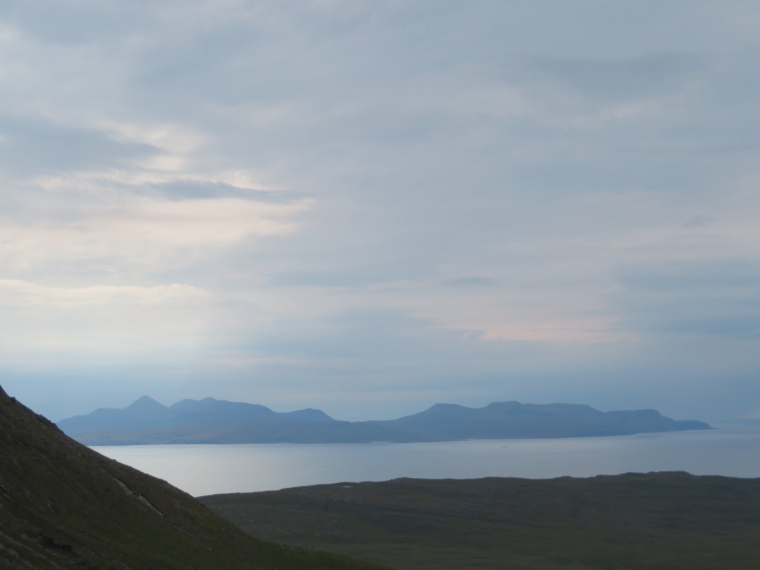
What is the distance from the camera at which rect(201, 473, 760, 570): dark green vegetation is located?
371 feet

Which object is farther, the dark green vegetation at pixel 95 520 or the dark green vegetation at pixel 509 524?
the dark green vegetation at pixel 509 524

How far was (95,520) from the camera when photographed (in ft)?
151

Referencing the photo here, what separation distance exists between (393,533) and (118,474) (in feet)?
275

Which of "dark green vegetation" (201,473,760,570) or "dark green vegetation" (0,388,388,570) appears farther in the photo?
"dark green vegetation" (201,473,760,570)

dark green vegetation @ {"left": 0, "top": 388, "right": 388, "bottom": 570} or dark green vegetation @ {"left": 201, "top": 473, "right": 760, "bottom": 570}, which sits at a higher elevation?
dark green vegetation @ {"left": 0, "top": 388, "right": 388, "bottom": 570}

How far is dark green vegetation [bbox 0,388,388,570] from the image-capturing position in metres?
38.6

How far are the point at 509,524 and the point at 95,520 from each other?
116 metres

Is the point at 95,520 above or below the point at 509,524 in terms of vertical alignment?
above

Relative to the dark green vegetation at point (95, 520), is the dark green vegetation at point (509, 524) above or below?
below

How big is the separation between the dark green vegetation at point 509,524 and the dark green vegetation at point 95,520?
1963 inches

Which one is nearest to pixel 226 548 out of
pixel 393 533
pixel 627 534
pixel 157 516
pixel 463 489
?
pixel 157 516

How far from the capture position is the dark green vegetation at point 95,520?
3856cm

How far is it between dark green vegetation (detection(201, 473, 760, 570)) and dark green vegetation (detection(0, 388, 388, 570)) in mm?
49870

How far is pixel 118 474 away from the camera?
2232 inches
